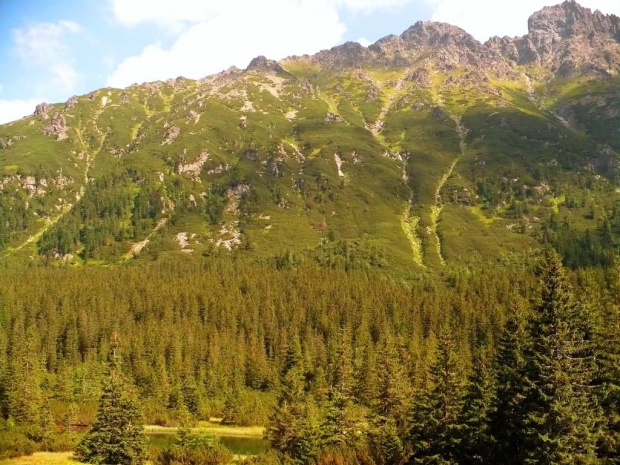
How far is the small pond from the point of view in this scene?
264 ft

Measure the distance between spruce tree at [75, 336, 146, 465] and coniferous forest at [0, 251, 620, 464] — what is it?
0.58 feet

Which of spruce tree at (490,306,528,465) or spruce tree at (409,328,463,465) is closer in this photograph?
spruce tree at (490,306,528,465)

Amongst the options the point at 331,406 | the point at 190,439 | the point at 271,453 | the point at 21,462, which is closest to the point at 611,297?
the point at 331,406

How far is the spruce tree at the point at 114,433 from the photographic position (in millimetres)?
54469

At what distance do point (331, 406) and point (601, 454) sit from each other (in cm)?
3105

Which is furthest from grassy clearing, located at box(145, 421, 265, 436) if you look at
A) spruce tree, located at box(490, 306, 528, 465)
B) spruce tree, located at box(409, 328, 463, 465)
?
spruce tree, located at box(490, 306, 528, 465)

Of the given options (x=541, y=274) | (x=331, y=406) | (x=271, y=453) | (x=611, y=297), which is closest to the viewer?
(x=541, y=274)

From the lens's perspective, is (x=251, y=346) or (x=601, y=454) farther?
(x=251, y=346)

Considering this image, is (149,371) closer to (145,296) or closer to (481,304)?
(145,296)

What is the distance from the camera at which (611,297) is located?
173 feet

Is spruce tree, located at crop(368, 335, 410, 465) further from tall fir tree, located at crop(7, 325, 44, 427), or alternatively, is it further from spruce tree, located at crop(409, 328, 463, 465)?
tall fir tree, located at crop(7, 325, 44, 427)

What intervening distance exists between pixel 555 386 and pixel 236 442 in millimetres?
65071

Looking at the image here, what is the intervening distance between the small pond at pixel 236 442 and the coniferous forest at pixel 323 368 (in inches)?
195

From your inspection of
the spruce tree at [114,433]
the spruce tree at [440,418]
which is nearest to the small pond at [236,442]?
the spruce tree at [114,433]
